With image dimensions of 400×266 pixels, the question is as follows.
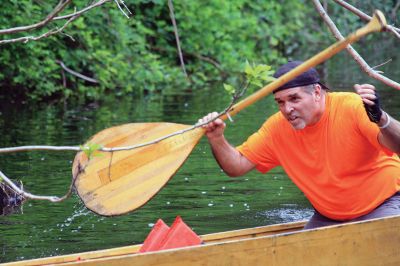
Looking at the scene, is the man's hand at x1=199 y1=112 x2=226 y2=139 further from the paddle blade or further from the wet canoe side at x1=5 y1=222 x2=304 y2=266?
the wet canoe side at x1=5 y1=222 x2=304 y2=266

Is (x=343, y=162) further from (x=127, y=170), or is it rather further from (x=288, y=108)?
(x=127, y=170)

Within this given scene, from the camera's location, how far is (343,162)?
610 centimetres

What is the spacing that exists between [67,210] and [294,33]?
19021 millimetres

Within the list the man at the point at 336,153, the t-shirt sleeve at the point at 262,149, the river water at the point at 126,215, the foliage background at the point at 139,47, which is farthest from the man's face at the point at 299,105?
the foliage background at the point at 139,47

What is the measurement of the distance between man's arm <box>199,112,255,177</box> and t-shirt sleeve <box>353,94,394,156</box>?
83 centimetres

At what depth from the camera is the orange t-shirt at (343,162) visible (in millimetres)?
6070

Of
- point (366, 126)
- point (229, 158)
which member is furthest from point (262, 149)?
point (366, 126)

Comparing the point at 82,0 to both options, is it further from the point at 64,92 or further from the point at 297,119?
the point at 297,119

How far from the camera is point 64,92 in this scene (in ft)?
54.0

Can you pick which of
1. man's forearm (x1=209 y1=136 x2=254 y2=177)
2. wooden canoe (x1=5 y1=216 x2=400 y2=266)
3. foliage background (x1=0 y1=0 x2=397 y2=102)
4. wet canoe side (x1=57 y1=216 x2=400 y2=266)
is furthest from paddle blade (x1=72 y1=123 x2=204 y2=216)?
foliage background (x1=0 y1=0 x2=397 y2=102)

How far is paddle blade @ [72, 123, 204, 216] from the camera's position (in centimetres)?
637

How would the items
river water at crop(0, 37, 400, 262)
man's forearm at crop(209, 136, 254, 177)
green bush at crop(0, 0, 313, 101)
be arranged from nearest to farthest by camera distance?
man's forearm at crop(209, 136, 254, 177)
river water at crop(0, 37, 400, 262)
green bush at crop(0, 0, 313, 101)

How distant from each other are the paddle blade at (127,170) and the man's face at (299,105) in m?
0.58

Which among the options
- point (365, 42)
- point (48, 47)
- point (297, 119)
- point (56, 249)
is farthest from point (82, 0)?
point (365, 42)
